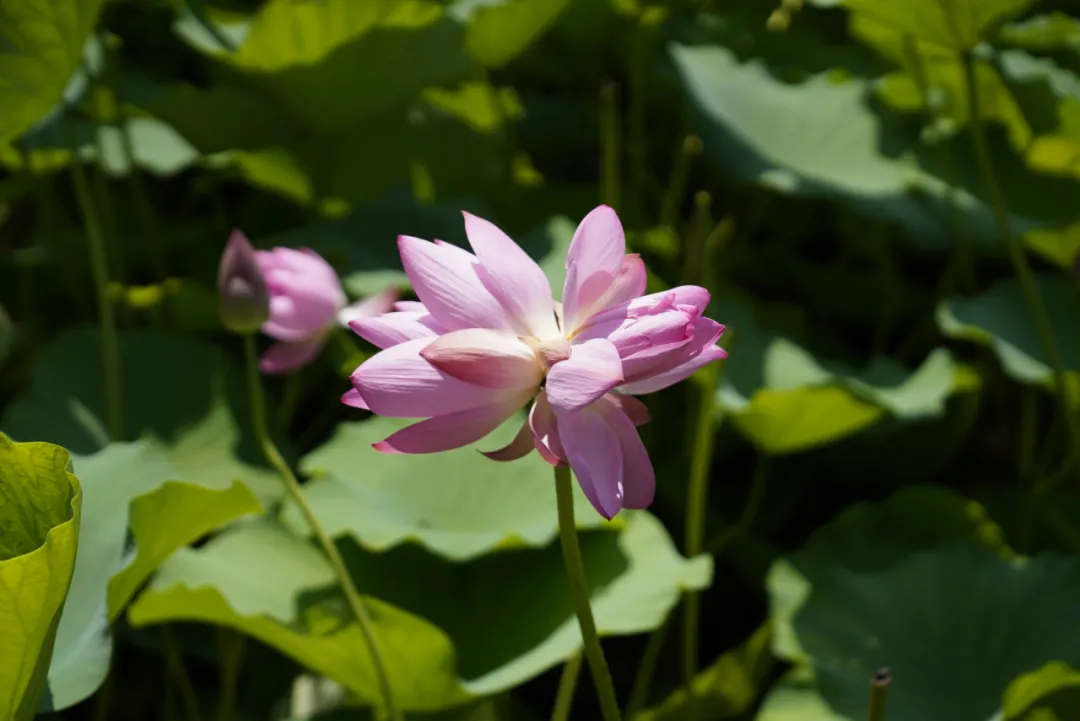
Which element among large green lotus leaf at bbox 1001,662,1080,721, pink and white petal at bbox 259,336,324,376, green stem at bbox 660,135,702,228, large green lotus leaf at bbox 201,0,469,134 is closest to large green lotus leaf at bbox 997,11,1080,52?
green stem at bbox 660,135,702,228

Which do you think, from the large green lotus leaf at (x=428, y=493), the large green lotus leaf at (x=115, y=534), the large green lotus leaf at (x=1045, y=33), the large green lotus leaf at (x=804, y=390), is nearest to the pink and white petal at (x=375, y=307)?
the large green lotus leaf at (x=428, y=493)

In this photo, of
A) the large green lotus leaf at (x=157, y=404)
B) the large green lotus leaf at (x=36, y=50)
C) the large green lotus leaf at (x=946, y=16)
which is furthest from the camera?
the large green lotus leaf at (x=157, y=404)

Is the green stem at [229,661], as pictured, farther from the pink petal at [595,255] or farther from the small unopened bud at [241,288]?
the pink petal at [595,255]

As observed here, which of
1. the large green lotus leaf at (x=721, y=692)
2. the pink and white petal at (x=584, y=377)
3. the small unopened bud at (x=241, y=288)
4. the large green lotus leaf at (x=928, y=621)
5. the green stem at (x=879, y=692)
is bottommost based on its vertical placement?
the large green lotus leaf at (x=721, y=692)

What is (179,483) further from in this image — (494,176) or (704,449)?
(494,176)

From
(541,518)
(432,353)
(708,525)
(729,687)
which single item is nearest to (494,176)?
(708,525)

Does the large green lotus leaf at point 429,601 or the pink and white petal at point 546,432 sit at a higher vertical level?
the pink and white petal at point 546,432
